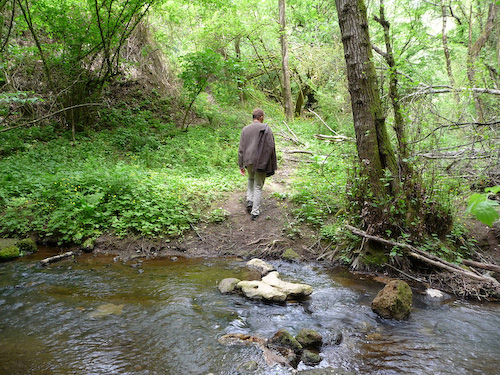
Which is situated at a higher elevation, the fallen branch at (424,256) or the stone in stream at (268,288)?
the fallen branch at (424,256)

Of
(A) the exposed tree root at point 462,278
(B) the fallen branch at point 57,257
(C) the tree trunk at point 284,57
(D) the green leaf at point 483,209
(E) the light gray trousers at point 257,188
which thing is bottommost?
(A) the exposed tree root at point 462,278

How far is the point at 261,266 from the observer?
5414mm

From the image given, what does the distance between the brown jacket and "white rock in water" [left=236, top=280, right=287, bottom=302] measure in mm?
3041

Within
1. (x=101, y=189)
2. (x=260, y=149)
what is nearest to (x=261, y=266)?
(x=260, y=149)

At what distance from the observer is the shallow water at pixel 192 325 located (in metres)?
2.96

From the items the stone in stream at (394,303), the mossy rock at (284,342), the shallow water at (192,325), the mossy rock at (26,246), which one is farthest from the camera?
the mossy rock at (26,246)

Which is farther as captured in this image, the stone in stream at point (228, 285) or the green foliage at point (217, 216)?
the green foliage at point (217, 216)

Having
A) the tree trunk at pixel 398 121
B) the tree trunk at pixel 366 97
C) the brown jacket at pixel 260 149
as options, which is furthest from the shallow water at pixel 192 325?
the brown jacket at pixel 260 149

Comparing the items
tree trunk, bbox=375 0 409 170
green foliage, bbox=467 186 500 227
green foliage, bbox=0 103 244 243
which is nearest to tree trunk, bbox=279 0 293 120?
green foliage, bbox=0 103 244 243

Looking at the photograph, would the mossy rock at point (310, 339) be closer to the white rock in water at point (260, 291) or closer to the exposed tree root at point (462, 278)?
the white rock in water at point (260, 291)

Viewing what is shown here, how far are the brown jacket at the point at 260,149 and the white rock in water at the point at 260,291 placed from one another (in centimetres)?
304

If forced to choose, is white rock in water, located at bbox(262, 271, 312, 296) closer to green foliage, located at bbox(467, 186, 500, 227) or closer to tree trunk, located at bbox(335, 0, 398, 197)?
tree trunk, located at bbox(335, 0, 398, 197)

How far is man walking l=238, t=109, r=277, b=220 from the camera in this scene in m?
7.00

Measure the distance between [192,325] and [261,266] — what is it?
6.54ft
